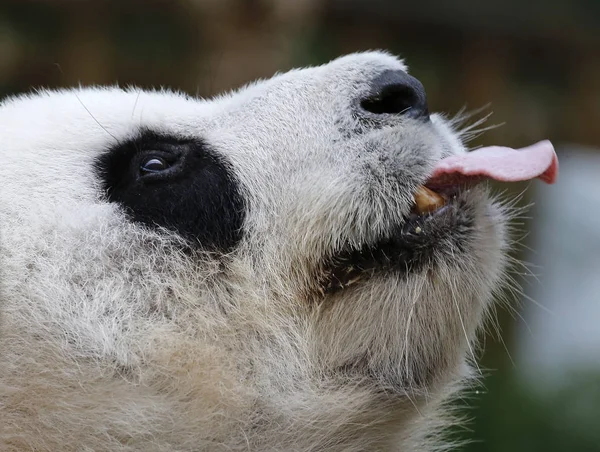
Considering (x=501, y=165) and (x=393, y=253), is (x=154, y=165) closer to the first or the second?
(x=393, y=253)

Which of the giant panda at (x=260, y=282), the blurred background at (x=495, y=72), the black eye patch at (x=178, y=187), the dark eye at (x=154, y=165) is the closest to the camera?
the giant panda at (x=260, y=282)

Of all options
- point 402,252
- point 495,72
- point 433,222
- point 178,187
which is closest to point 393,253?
point 402,252

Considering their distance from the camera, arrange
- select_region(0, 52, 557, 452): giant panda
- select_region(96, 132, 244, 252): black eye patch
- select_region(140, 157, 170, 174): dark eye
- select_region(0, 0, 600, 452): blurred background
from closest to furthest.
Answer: select_region(0, 52, 557, 452): giant panda < select_region(96, 132, 244, 252): black eye patch < select_region(140, 157, 170, 174): dark eye < select_region(0, 0, 600, 452): blurred background

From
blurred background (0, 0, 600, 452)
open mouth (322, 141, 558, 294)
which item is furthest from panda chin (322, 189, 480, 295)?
blurred background (0, 0, 600, 452)

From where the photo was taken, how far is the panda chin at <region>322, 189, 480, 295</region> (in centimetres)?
198

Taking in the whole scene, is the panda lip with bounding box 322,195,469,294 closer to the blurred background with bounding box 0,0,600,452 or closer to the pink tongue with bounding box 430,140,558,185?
the pink tongue with bounding box 430,140,558,185

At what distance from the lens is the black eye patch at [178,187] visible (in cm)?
205

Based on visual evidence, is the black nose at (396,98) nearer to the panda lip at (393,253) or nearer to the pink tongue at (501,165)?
the pink tongue at (501,165)

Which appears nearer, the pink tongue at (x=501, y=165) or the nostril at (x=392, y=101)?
the pink tongue at (x=501, y=165)

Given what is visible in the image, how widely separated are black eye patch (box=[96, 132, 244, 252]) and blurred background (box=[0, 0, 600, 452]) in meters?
3.36

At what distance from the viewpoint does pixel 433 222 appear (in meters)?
2.00

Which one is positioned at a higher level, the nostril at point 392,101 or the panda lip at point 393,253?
the nostril at point 392,101

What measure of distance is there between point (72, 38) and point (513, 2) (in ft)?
11.8

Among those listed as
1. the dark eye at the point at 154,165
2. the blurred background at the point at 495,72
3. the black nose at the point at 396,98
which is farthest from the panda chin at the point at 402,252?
the blurred background at the point at 495,72
